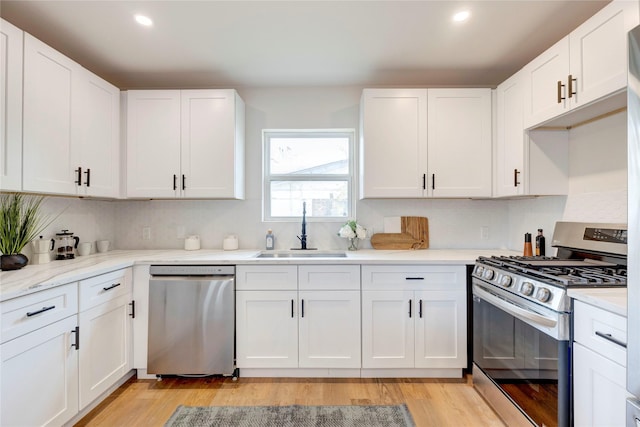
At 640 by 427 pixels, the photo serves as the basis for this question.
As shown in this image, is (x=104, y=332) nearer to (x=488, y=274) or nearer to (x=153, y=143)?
(x=153, y=143)

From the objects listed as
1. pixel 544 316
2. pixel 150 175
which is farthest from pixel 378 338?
pixel 150 175

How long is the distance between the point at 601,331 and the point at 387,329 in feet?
4.28

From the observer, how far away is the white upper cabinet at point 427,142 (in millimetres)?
2611

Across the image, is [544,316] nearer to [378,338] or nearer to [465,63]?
[378,338]

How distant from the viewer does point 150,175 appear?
8.68ft

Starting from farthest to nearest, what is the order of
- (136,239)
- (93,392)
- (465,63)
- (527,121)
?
(136,239)
(465,63)
(527,121)
(93,392)

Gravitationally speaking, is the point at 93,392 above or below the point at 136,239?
below

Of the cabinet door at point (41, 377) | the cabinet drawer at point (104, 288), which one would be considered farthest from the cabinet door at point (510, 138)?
the cabinet door at point (41, 377)

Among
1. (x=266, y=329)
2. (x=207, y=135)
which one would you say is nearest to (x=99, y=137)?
(x=207, y=135)

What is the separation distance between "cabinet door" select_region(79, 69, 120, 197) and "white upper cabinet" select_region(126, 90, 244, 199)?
0.10 metres

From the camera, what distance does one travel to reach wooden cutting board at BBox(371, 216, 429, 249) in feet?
9.62

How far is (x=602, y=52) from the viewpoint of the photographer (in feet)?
5.14

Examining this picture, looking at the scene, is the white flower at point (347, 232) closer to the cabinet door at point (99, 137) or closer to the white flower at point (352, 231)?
the white flower at point (352, 231)

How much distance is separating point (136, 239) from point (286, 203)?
149 centimetres
